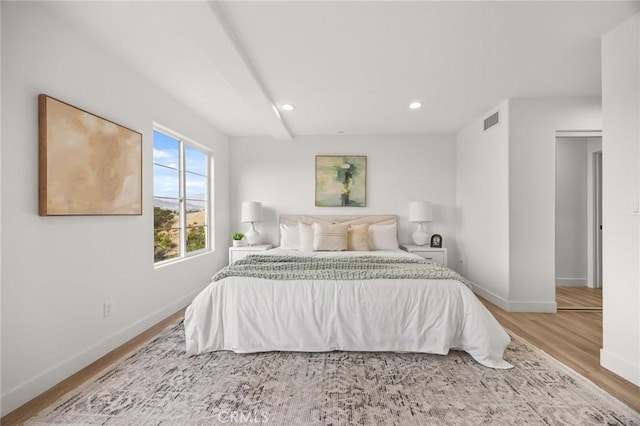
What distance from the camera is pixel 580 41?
89.7 inches

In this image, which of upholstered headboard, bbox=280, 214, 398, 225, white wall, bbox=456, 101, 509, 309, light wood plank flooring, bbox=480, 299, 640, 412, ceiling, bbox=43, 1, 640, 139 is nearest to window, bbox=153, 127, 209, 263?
ceiling, bbox=43, 1, 640, 139

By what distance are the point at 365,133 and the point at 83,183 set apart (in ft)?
12.3

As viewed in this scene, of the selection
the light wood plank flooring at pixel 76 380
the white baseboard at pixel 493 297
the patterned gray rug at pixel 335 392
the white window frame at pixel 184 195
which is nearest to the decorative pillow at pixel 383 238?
the white baseboard at pixel 493 297

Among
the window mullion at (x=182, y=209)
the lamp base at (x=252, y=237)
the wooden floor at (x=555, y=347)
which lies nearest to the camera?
the wooden floor at (x=555, y=347)

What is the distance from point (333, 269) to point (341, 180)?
2.56 meters

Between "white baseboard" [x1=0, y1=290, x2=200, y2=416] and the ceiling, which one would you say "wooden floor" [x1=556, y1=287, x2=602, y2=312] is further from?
"white baseboard" [x1=0, y1=290, x2=200, y2=416]

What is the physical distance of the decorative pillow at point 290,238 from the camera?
15.1 feet

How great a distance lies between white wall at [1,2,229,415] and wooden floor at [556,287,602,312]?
15.0ft

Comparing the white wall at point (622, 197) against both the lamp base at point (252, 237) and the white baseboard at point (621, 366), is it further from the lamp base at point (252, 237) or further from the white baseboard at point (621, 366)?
the lamp base at point (252, 237)

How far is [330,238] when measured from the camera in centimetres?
427

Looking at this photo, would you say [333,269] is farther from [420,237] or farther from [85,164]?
[420,237]

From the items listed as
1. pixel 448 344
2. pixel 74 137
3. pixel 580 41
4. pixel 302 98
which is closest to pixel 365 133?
pixel 302 98

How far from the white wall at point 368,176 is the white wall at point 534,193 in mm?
1451

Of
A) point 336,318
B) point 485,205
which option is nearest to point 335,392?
point 336,318
